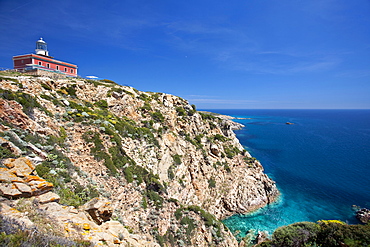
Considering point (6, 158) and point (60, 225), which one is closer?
point (60, 225)

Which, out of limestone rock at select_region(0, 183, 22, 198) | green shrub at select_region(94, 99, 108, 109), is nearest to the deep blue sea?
limestone rock at select_region(0, 183, 22, 198)

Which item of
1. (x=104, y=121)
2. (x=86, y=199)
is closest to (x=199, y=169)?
(x=104, y=121)

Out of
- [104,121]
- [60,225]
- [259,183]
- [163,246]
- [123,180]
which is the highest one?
[104,121]

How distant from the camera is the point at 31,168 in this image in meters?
8.54

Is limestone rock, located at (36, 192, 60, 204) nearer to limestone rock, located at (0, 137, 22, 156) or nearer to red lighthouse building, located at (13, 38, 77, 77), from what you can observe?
limestone rock, located at (0, 137, 22, 156)

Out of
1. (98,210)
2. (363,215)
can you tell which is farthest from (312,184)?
(98,210)

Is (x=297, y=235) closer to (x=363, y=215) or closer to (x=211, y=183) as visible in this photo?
(x=211, y=183)

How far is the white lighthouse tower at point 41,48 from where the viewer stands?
32.7 metres

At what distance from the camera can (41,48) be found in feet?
110

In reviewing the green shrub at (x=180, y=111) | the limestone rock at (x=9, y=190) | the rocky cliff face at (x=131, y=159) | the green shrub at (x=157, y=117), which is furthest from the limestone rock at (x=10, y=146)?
the green shrub at (x=180, y=111)

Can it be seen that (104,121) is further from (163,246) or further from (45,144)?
(163,246)

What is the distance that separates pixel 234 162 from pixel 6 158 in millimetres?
31762

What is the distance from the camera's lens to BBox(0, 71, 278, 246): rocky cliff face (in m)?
11.8

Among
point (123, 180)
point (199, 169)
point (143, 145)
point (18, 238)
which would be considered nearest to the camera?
point (18, 238)
